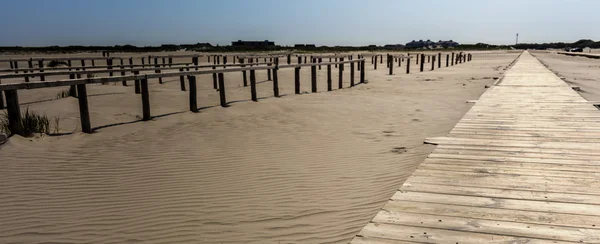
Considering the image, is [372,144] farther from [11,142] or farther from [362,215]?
[11,142]

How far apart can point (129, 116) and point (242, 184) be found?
5243 millimetres

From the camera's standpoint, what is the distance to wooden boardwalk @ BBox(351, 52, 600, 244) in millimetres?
2785

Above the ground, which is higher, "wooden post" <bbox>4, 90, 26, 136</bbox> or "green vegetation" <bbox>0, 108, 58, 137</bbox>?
"wooden post" <bbox>4, 90, 26, 136</bbox>

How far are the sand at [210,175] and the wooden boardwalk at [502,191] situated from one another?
1.56 feet

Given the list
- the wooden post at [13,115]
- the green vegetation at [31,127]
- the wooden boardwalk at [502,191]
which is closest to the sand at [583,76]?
the wooden boardwalk at [502,191]

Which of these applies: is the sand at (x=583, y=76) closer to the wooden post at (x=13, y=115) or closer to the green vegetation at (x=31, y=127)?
the green vegetation at (x=31, y=127)

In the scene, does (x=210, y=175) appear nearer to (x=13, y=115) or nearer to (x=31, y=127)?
(x=13, y=115)

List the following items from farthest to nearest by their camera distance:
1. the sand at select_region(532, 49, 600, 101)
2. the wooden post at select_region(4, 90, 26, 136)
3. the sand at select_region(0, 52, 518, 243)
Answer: the sand at select_region(532, 49, 600, 101)
the wooden post at select_region(4, 90, 26, 136)
the sand at select_region(0, 52, 518, 243)

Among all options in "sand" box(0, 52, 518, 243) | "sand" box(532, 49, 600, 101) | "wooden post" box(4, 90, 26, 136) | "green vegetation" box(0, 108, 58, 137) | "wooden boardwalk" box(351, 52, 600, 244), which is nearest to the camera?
"wooden boardwalk" box(351, 52, 600, 244)

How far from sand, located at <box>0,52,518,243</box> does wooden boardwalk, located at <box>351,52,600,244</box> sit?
48 centimetres

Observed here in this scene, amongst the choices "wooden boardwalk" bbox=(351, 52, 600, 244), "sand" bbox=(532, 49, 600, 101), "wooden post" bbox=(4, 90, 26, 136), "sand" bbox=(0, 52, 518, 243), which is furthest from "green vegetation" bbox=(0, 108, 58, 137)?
"sand" bbox=(532, 49, 600, 101)

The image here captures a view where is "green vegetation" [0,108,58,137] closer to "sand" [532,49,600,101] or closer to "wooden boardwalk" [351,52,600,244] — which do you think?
"wooden boardwalk" [351,52,600,244]

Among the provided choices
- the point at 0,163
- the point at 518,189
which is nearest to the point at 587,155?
the point at 518,189

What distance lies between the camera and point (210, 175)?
4914 mm
